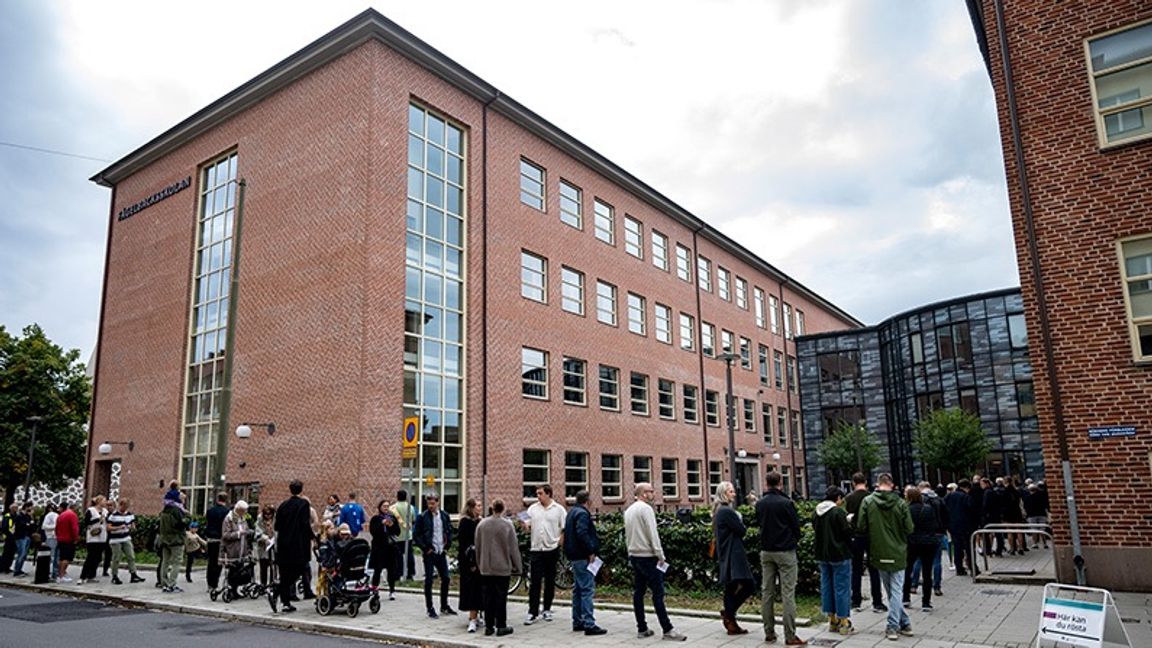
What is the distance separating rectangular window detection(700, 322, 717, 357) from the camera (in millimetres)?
38312

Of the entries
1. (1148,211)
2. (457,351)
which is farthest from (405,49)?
(1148,211)

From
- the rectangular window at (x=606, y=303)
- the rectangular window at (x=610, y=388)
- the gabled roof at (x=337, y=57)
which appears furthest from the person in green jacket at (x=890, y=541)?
the rectangular window at (x=606, y=303)

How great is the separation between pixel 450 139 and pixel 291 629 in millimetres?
17016

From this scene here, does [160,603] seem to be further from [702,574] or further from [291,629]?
[702,574]

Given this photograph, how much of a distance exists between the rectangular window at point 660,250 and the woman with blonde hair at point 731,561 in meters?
26.2

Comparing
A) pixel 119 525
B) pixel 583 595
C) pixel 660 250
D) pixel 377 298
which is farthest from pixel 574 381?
pixel 583 595

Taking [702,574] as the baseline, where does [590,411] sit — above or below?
above

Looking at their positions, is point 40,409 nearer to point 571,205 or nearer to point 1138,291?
point 571,205

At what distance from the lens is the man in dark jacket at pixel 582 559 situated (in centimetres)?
1002

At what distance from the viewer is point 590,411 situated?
94.1ft

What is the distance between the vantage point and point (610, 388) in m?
30.7

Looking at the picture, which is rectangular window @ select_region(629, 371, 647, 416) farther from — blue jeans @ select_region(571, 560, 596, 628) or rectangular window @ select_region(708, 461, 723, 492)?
blue jeans @ select_region(571, 560, 596, 628)

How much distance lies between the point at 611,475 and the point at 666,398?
612cm

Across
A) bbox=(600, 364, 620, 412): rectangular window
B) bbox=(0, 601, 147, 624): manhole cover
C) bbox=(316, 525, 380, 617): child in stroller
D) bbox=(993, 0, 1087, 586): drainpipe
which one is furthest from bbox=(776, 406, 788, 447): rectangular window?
bbox=(0, 601, 147, 624): manhole cover
